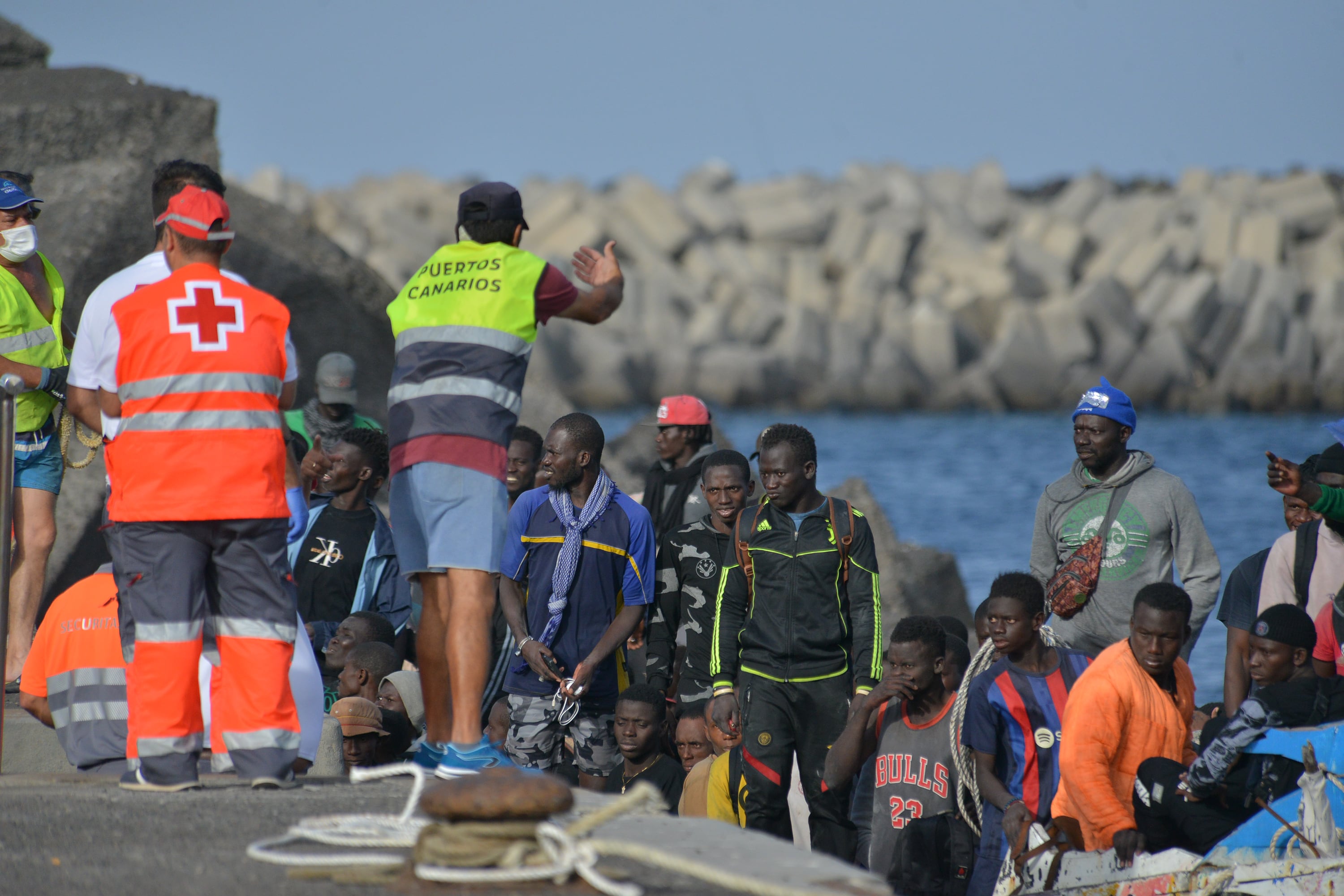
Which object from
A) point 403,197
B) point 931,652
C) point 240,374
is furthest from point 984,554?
point 403,197

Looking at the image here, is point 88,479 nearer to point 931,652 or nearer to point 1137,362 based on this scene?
point 931,652

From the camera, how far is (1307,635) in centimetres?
598

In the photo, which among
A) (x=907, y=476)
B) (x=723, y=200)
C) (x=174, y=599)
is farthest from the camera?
(x=723, y=200)

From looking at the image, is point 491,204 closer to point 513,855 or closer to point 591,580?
point 591,580

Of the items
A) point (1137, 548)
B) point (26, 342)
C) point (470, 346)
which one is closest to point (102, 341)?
point (470, 346)

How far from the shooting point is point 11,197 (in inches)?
260

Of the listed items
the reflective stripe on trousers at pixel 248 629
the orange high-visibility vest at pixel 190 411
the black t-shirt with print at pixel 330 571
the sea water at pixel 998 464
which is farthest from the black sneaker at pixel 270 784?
the sea water at pixel 998 464

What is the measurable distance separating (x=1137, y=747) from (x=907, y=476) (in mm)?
34353

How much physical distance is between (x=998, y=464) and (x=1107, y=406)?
35533 millimetres

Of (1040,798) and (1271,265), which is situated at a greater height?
(1271,265)

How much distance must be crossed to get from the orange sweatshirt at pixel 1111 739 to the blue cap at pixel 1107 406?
1.23 meters

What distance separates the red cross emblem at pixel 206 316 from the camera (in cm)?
475

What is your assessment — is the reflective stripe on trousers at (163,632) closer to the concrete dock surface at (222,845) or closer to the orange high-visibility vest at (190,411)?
the orange high-visibility vest at (190,411)

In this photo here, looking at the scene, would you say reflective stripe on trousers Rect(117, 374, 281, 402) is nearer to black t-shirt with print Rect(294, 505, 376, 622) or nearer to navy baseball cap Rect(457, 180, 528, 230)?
navy baseball cap Rect(457, 180, 528, 230)
